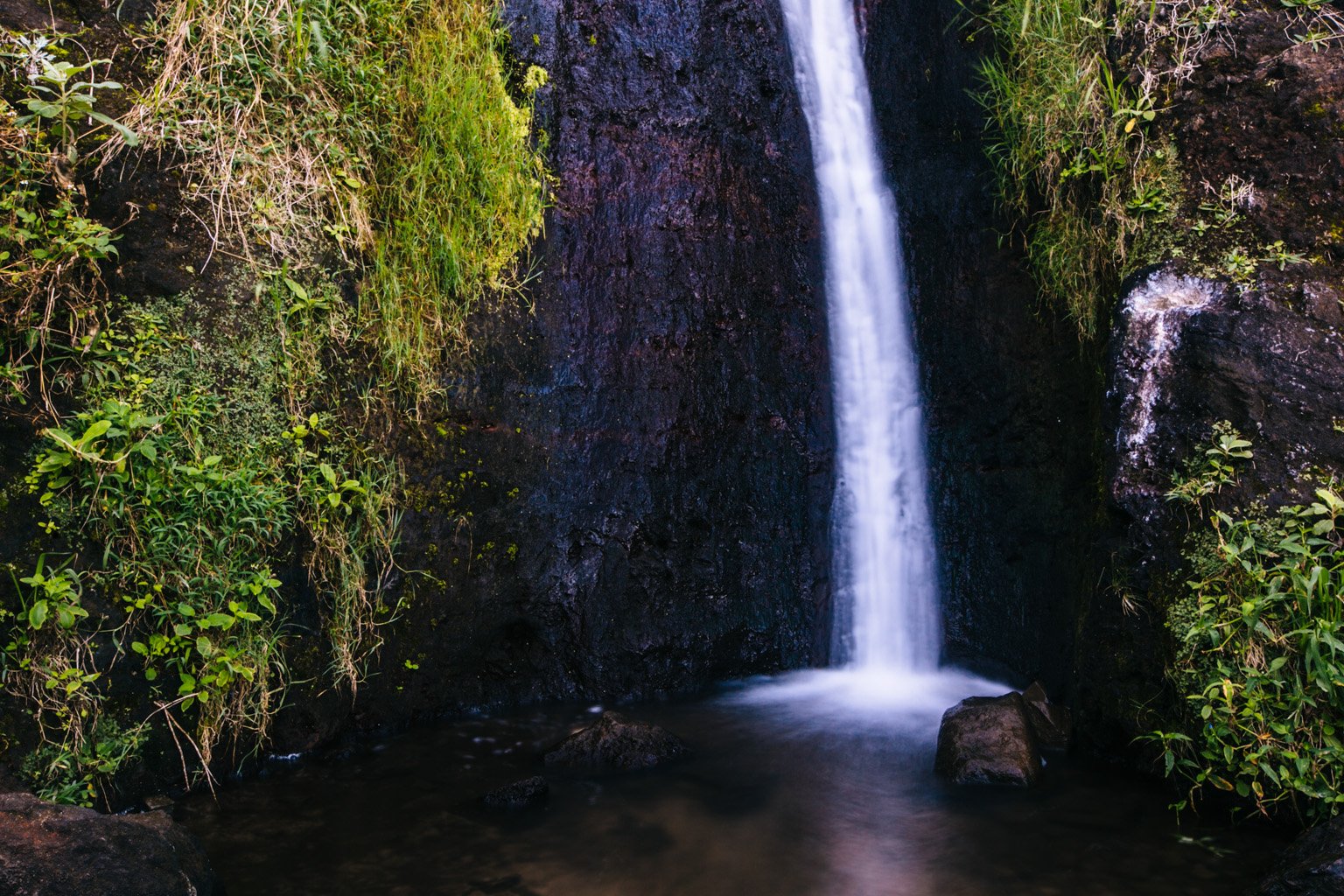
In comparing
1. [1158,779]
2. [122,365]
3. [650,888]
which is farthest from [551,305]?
[1158,779]

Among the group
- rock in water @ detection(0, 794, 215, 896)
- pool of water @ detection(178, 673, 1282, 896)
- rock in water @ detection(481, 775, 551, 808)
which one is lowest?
pool of water @ detection(178, 673, 1282, 896)

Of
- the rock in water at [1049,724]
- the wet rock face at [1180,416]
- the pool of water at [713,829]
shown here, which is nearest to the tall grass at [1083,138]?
the wet rock face at [1180,416]

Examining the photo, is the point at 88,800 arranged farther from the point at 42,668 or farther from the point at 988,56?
the point at 988,56

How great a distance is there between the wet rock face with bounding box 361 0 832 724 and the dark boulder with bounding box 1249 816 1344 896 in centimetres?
264

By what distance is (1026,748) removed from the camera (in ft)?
12.8

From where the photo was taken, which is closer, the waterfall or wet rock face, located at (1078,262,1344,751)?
wet rock face, located at (1078,262,1344,751)

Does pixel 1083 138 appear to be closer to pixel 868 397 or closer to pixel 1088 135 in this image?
pixel 1088 135

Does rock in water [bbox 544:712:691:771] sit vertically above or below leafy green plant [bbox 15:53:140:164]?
below

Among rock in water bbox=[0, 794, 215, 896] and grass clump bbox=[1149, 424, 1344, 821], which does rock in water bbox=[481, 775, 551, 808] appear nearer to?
rock in water bbox=[0, 794, 215, 896]

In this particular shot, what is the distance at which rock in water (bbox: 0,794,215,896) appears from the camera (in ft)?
7.95

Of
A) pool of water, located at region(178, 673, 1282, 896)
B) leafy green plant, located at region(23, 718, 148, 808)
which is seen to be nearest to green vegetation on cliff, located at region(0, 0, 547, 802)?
leafy green plant, located at region(23, 718, 148, 808)

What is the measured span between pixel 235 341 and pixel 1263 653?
13.2 ft

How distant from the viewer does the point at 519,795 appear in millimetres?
3648

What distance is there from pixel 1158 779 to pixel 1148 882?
0.76m
